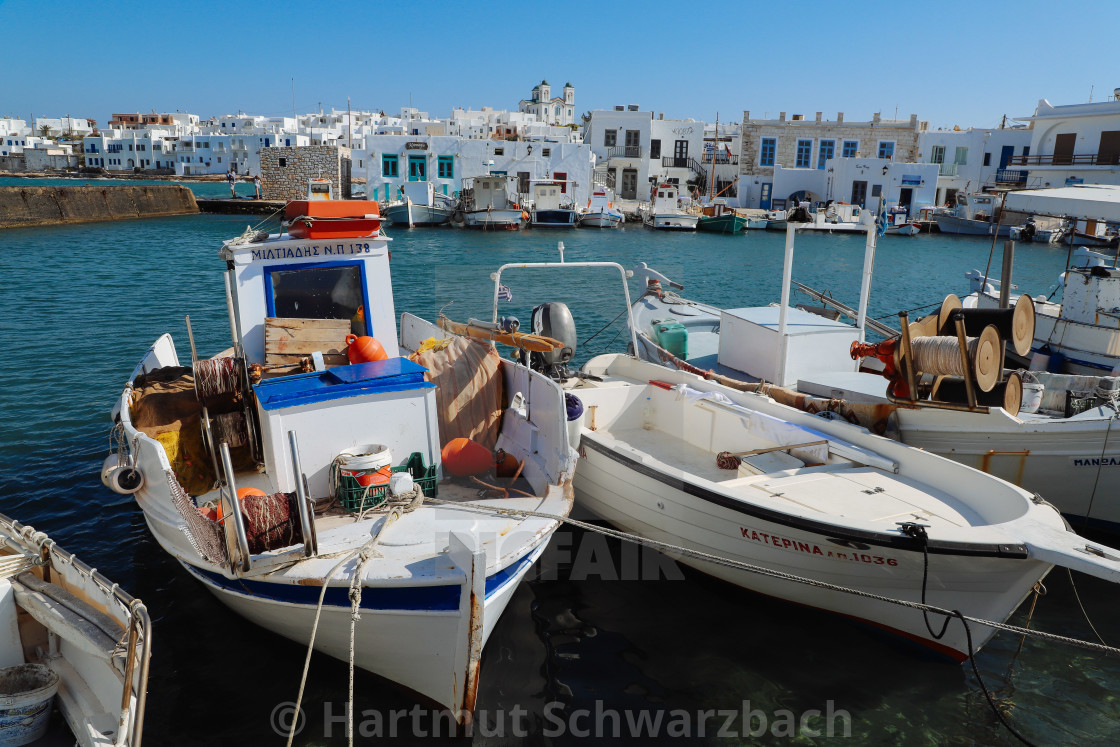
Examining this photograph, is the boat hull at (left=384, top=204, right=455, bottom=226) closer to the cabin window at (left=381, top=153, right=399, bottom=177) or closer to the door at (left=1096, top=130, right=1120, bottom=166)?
the cabin window at (left=381, top=153, right=399, bottom=177)

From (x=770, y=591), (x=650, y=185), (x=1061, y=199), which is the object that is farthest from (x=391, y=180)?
(x=770, y=591)

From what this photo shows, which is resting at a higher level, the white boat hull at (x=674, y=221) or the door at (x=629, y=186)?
the door at (x=629, y=186)

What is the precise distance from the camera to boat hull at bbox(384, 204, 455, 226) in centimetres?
4816

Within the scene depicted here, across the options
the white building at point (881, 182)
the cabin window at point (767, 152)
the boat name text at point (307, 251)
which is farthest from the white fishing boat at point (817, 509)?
the cabin window at point (767, 152)

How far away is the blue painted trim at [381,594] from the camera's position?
4973 millimetres

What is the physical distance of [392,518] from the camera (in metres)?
5.75

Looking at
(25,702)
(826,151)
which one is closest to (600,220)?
(826,151)

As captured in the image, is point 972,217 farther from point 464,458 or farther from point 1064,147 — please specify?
point 464,458

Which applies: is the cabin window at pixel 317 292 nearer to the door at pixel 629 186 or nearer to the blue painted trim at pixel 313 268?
the blue painted trim at pixel 313 268

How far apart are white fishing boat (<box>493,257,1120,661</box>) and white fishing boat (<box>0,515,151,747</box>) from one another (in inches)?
149

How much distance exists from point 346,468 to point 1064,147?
5386 centimetres

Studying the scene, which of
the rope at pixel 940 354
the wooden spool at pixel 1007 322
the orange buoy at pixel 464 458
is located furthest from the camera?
the wooden spool at pixel 1007 322

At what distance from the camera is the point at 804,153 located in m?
61.3

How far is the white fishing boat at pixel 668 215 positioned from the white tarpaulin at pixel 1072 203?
127 ft
